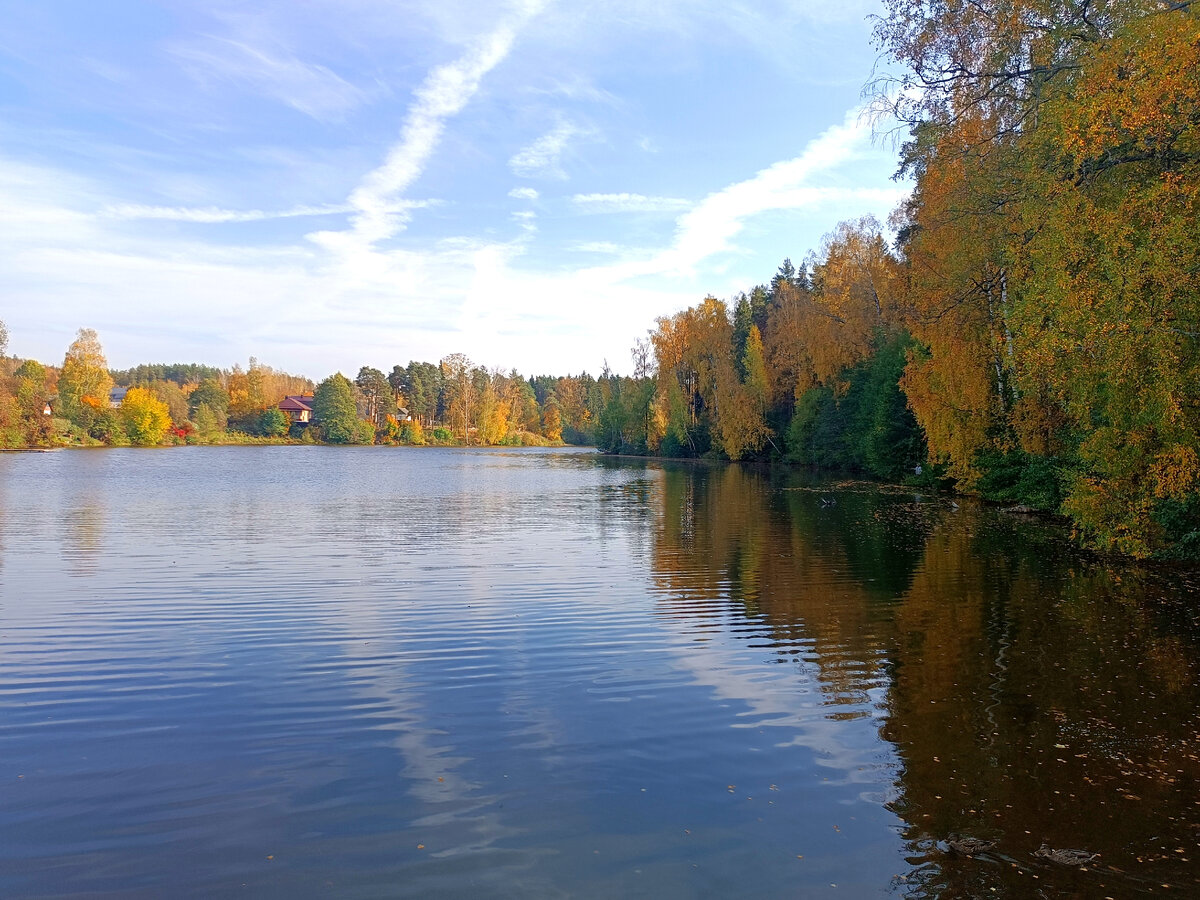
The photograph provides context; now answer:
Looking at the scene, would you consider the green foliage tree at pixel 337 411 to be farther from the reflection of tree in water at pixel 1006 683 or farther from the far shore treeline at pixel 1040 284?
the reflection of tree in water at pixel 1006 683

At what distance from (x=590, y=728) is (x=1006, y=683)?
191 inches

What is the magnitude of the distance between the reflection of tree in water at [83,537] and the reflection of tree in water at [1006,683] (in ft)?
39.0

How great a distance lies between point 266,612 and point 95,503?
20.7m

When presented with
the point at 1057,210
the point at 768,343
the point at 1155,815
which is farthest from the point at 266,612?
the point at 768,343

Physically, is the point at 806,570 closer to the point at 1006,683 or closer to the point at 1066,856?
the point at 1006,683

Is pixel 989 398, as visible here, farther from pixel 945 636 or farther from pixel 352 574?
pixel 352 574

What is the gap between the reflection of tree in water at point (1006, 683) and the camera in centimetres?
526

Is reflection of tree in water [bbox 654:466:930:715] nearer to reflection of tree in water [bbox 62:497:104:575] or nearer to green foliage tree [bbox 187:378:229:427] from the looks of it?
reflection of tree in water [bbox 62:497:104:575]

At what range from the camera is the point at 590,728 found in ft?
24.1

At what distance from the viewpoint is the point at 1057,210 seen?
13.7 metres

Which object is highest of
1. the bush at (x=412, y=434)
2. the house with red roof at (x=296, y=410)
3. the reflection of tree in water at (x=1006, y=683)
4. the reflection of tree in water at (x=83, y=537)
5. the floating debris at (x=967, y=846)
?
the house with red roof at (x=296, y=410)

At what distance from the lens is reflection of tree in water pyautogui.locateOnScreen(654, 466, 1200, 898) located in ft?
17.3

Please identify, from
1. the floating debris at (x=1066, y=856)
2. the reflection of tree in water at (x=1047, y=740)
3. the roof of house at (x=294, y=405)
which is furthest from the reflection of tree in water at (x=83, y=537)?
the roof of house at (x=294, y=405)

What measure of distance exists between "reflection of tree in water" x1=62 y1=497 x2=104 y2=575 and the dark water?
8.4 inches
